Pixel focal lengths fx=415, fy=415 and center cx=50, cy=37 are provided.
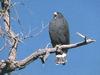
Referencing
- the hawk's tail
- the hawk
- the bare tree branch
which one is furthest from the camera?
the hawk

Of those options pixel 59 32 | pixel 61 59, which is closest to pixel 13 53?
pixel 61 59

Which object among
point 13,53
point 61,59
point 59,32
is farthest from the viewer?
point 59,32

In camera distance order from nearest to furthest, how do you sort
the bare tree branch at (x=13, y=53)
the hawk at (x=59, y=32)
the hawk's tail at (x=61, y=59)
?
1. the bare tree branch at (x=13, y=53)
2. the hawk's tail at (x=61, y=59)
3. the hawk at (x=59, y=32)

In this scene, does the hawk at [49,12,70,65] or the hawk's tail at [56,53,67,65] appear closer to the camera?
the hawk's tail at [56,53,67,65]

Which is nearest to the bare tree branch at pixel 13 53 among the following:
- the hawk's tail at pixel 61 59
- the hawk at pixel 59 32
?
the hawk's tail at pixel 61 59

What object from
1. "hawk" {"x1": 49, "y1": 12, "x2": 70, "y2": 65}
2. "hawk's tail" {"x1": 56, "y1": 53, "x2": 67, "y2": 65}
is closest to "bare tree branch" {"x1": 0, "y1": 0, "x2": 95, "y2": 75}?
"hawk's tail" {"x1": 56, "y1": 53, "x2": 67, "y2": 65}

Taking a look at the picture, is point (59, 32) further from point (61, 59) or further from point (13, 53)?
point (13, 53)

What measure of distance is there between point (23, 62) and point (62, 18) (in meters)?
2.09

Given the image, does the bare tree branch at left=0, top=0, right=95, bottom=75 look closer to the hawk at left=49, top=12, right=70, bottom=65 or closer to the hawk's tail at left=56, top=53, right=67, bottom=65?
the hawk's tail at left=56, top=53, right=67, bottom=65

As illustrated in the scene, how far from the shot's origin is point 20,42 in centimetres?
698

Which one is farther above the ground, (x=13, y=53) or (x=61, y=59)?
(x=13, y=53)

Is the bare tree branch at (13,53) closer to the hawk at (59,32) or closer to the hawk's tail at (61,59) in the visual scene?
the hawk's tail at (61,59)

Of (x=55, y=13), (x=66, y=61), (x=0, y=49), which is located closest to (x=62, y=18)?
(x=55, y=13)

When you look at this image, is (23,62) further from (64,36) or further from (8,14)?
(64,36)
